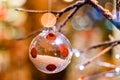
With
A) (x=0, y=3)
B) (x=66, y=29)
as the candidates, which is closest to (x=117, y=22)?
(x=0, y=3)

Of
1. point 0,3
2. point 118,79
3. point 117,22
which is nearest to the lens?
point 117,22

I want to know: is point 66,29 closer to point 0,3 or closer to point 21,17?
point 21,17

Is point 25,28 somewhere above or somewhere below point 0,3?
above

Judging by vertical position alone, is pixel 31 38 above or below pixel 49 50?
above

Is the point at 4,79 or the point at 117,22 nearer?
the point at 117,22

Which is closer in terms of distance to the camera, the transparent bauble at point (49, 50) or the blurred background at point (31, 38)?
the transparent bauble at point (49, 50)

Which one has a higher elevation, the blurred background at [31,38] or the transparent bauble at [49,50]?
the blurred background at [31,38]

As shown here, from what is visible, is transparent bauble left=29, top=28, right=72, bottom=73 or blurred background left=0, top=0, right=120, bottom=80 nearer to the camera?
transparent bauble left=29, top=28, right=72, bottom=73

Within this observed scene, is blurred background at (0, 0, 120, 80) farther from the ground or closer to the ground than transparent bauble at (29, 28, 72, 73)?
farther from the ground
